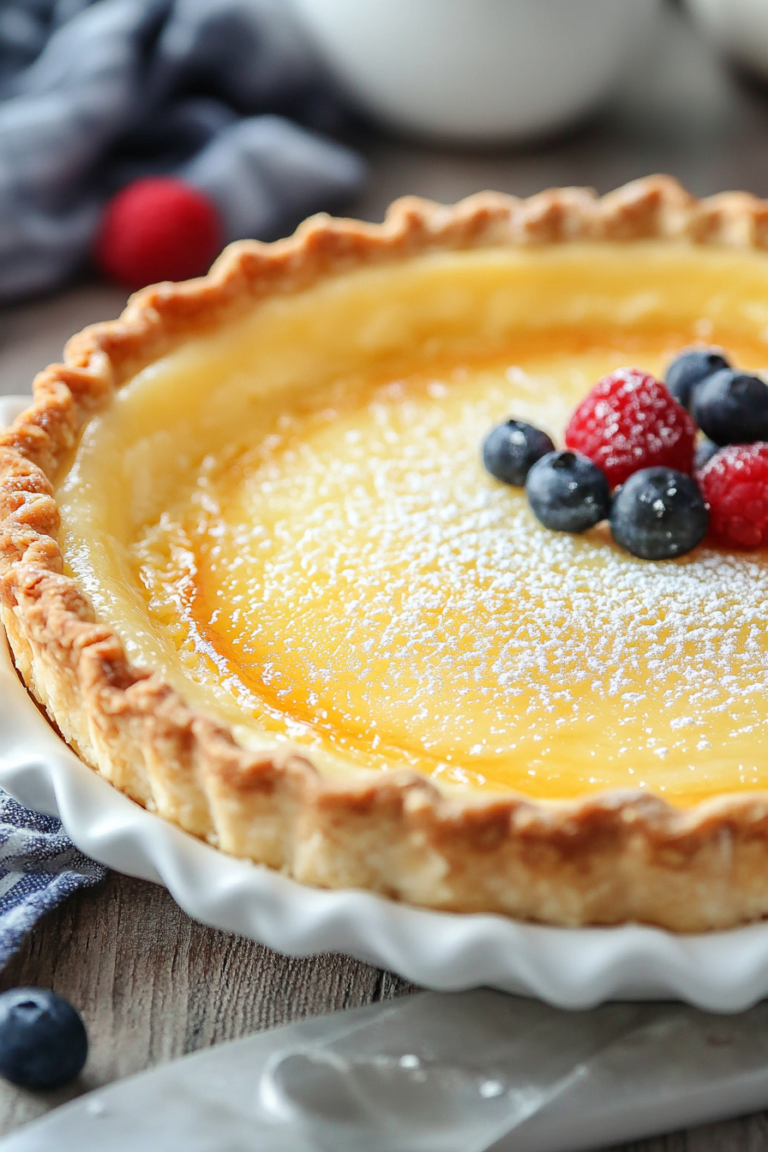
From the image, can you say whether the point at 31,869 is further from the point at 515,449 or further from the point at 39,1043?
the point at 515,449

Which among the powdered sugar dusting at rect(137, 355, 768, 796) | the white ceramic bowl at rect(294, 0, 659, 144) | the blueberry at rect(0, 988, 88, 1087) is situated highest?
the white ceramic bowl at rect(294, 0, 659, 144)

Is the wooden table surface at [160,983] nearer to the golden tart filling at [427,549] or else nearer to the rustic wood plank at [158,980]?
the rustic wood plank at [158,980]

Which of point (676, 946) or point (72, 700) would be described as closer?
point (676, 946)

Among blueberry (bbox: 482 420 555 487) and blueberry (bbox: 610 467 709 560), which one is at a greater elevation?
blueberry (bbox: 482 420 555 487)

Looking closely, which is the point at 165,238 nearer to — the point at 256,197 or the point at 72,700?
the point at 256,197

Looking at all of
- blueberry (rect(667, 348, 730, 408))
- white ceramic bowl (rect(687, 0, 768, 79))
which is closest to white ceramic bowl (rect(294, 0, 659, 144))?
white ceramic bowl (rect(687, 0, 768, 79))

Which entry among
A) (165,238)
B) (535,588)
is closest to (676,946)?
(535,588)

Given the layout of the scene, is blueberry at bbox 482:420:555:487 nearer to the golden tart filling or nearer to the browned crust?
the golden tart filling
